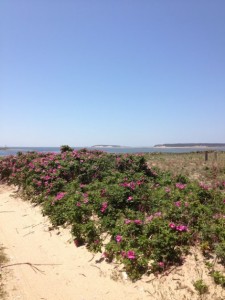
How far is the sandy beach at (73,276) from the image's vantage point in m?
4.62

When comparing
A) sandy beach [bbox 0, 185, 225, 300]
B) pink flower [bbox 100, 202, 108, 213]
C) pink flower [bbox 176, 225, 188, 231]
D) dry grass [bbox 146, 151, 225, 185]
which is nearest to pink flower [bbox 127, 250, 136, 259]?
sandy beach [bbox 0, 185, 225, 300]

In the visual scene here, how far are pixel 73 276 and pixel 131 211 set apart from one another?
2.36 m

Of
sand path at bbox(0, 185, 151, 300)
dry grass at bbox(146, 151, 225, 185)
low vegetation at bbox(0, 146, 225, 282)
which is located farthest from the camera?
dry grass at bbox(146, 151, 225, 185)

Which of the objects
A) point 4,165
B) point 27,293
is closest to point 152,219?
point 27,293

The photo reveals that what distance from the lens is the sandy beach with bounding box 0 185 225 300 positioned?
15.2 feet

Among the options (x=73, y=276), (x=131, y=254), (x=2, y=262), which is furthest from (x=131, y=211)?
(x=2, y=262)

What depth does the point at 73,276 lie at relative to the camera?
5395 millimetres

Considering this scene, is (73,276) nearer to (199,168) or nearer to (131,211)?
(131,211)

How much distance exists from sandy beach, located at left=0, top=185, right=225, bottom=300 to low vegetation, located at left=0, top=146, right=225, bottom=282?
216 mm

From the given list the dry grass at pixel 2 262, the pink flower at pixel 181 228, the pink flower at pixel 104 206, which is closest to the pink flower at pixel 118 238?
the pink flower at pixel 181 228

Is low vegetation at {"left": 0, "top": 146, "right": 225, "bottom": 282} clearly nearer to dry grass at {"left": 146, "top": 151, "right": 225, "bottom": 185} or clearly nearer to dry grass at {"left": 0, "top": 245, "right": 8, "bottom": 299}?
dry grass at {"left": 0, "top": 245, "right": 8, "bottom": 299}

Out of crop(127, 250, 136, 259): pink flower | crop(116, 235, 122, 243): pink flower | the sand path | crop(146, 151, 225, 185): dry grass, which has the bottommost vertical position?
the sand path

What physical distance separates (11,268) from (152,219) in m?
3.37

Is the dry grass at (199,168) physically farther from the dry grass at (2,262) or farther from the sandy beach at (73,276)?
the dry grass at (2,262)
